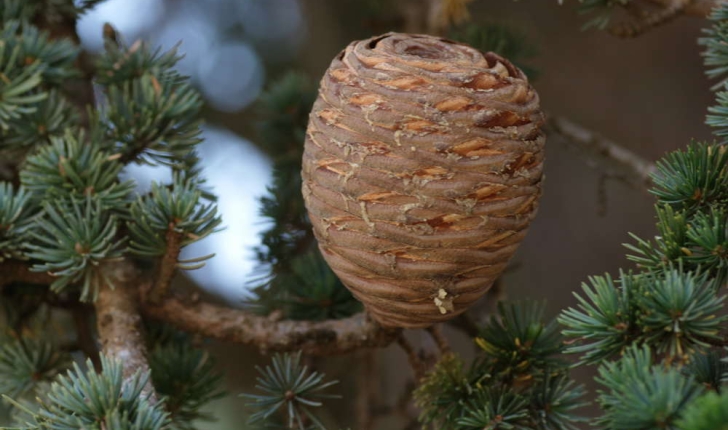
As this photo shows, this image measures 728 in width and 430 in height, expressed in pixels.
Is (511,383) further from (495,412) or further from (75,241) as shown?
(75,241)

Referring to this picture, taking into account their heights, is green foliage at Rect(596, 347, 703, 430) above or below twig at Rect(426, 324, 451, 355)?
above

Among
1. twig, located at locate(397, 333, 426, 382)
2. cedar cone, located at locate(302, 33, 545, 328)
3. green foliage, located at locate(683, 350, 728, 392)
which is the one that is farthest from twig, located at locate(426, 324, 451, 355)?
green foliage, located at locate(683, 350, 728, 392)

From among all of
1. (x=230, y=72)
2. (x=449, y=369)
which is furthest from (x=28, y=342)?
(x=230, y=72)

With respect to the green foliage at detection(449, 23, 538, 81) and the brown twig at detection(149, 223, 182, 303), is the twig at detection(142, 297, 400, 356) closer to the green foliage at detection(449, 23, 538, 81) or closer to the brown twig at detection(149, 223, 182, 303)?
the brown twig at detection(149, 223, 182, 303)

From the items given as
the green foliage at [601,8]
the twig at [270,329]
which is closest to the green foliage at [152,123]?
the twig at [270,329]

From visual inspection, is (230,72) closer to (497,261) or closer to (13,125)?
(13,125)

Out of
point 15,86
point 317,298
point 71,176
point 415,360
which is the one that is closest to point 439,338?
point 415,360
